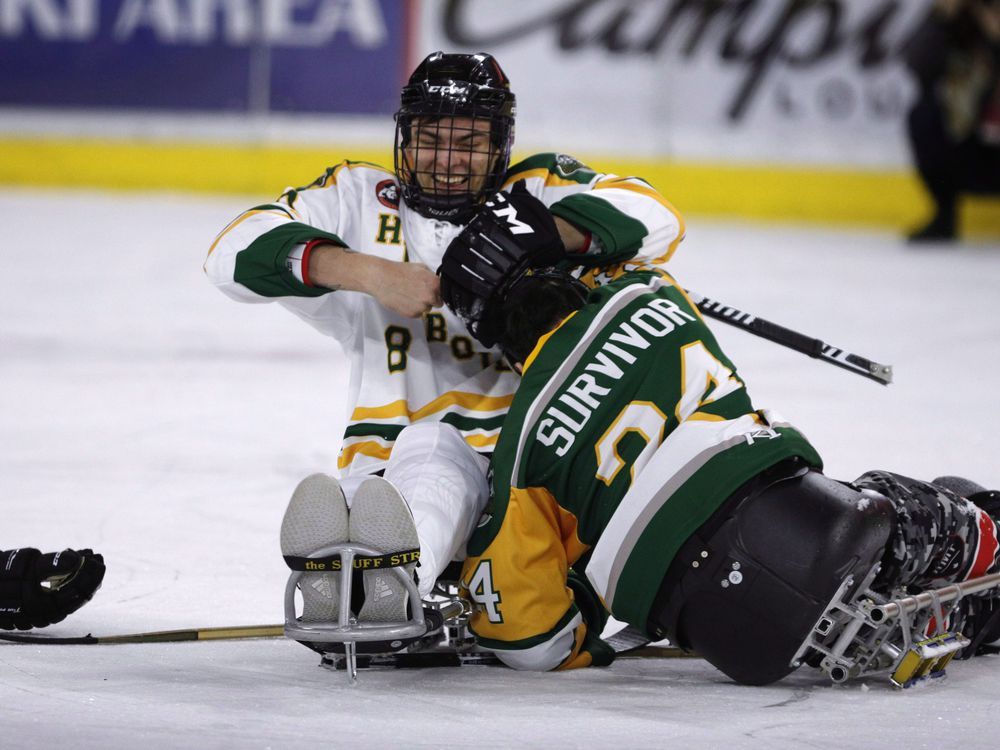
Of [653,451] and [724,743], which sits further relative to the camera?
[653,451]

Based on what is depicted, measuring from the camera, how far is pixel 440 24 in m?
8.94

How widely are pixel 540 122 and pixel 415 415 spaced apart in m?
6.25

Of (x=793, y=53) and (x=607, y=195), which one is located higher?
(x=793, y=53)

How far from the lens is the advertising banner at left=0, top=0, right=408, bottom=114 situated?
8.92 meters

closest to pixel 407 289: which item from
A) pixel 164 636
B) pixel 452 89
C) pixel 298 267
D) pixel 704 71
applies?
pixel 298 267

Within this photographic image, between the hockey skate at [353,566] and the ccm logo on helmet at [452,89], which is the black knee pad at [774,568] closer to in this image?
the hockey skate at [353,566]

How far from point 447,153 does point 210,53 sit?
663 cm

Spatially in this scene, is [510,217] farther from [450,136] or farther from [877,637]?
[877,637]

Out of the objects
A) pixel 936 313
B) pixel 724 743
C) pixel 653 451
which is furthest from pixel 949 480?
pixel 936 313

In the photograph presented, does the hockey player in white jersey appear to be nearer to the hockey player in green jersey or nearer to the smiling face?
the smiling face

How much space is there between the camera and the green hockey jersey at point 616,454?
226cm

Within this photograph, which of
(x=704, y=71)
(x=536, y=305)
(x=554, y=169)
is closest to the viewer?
(x=536, y=305)

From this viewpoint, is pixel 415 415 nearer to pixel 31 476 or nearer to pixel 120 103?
pixel 31 476

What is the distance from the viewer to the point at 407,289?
2.51 meters
